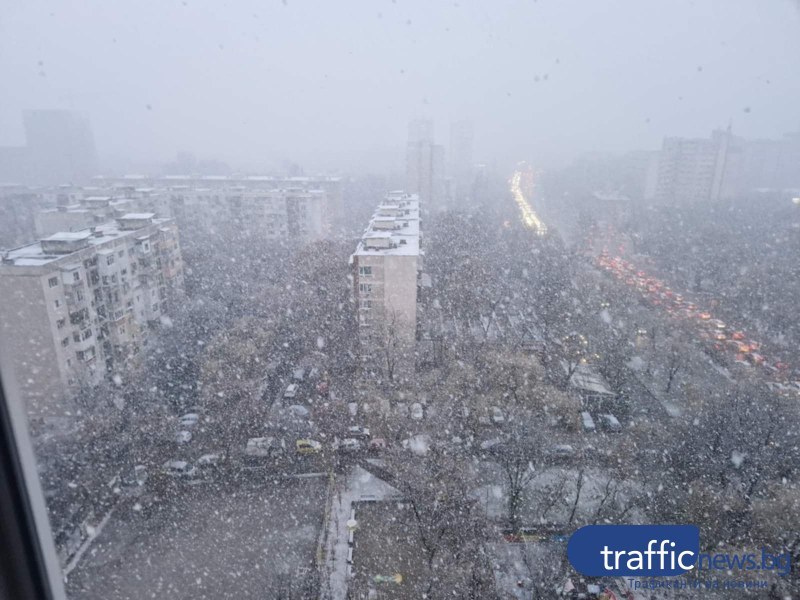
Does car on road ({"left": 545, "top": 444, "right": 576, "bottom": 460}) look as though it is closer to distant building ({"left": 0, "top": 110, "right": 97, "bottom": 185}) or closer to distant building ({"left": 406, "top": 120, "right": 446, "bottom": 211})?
distant building ({"left": 406, "top": 120, "right": 446, "bottom": 211})

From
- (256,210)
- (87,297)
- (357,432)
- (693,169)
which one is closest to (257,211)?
(256,210)

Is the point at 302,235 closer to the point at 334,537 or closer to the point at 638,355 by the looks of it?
the point at 638,355

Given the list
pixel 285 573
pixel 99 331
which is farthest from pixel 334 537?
pixel 99 331

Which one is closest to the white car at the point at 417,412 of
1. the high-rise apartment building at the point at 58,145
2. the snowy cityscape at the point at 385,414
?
the snowy cityscape at the point at 385,414

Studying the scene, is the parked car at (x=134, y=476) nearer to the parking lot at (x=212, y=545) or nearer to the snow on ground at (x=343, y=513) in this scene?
the parking lot at (x=212, y=545)

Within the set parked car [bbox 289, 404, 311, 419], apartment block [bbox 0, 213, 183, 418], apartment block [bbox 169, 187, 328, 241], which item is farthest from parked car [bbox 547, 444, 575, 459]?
apartment block [bbox 169, 187, 328, 241]

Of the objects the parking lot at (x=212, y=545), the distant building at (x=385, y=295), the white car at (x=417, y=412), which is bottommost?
the parking lot at (x=212, y=545)
